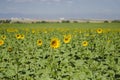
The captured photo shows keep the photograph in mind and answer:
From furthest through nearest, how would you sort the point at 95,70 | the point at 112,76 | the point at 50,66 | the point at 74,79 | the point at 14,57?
the point at 14,57, the point at 50,66, the point at 95,70, the point at 112,76, the point at 74,79

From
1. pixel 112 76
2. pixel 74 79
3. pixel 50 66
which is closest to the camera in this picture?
pixel 74 79

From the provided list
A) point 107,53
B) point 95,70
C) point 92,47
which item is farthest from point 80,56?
point 95,70

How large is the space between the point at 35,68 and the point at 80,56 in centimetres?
222

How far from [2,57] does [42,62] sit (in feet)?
5.22

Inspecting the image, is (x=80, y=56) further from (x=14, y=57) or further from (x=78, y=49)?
(x=14, y=57)

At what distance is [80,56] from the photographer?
8148mm

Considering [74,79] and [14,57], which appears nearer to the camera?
[74,79]

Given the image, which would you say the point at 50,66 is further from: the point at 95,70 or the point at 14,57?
the point at 14,57

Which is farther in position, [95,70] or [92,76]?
[95,70]

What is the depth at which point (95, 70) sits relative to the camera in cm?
595

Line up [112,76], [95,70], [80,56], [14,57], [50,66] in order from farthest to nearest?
[80,56]
[14,57]
[50,66]
[95,70]
[112,76]

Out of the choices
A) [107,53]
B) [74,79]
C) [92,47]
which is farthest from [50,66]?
[92,47]

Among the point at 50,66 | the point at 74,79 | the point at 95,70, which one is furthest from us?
the point at 50,66

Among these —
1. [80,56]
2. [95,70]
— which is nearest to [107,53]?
[80,56]
